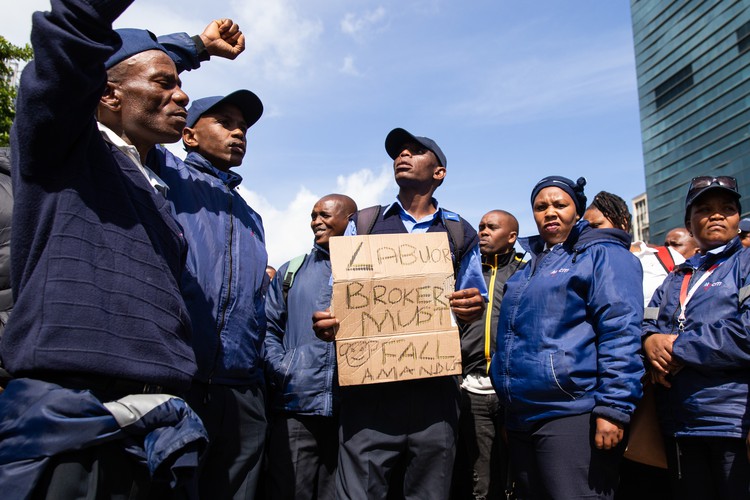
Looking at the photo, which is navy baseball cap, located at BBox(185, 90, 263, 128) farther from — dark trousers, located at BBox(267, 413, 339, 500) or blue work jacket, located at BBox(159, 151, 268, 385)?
dark trousers, located at BBox(267, 413, 339, 500)

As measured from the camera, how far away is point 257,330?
316 centimetres

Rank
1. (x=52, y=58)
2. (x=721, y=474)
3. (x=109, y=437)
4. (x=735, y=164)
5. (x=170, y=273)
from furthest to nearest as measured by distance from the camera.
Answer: (x=735, y=164)
(x=721, y=474)
(x=170, y=273)
(x=109, y=437)
(x=52, y=58)

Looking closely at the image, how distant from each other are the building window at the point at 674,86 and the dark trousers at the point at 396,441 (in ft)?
292

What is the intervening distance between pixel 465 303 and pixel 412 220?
→ 857 mm

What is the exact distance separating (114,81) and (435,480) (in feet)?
8.60

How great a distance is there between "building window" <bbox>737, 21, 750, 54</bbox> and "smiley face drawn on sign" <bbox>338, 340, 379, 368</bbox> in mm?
79979

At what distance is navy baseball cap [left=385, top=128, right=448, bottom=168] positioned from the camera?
13.2ft

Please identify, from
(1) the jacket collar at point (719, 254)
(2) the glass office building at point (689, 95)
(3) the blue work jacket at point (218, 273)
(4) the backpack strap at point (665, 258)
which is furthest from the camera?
(2) the glass office building at point (689, 95)

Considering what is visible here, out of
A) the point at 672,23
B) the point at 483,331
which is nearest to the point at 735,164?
the point at 672,23

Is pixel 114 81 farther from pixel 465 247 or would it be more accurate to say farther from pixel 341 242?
pixel 465 247

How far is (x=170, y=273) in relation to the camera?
2.10 m

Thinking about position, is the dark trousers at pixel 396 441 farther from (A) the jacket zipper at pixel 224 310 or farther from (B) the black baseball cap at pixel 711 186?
(B) the black baseball cap at pixel 711 186

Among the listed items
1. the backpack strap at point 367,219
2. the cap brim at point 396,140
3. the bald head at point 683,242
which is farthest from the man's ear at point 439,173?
the bald head at point 683,242

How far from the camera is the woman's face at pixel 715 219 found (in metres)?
3.71
